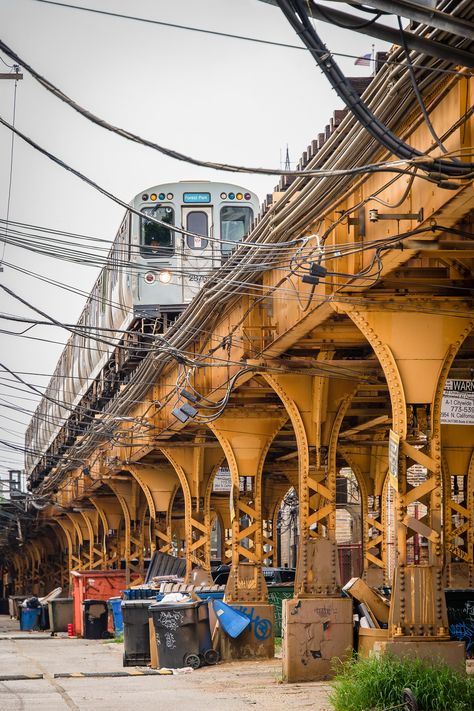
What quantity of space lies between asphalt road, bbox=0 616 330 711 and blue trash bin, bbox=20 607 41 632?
2385 centimetres

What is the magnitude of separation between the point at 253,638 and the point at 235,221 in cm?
1300

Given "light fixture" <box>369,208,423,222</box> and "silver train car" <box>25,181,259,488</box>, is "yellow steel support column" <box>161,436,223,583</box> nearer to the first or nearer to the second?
"silver train car" <box>25,181,259,488</box>

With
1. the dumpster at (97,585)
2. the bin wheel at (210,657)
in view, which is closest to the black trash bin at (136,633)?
the bin wheel at (210,657)

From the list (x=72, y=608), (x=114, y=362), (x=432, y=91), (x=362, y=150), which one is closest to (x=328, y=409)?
(x=362, y=150)

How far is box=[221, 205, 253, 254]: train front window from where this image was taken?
30.2m

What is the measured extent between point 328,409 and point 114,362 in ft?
51.4

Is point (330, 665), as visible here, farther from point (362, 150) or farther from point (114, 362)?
point (114, 362)

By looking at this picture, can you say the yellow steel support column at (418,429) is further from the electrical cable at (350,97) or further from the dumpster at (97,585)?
the dumpster at (97,585)

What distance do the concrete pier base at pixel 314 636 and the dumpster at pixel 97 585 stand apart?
65.9 ft

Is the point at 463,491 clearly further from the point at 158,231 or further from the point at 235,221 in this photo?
the point at 158,231

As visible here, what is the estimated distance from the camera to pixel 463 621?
17859mm

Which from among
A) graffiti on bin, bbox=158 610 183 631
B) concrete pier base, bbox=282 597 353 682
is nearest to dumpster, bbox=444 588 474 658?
concrete pier base, bbox=282 597 353 682

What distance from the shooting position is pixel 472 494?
2192 cm

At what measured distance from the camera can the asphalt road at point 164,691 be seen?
13711 millimetres
